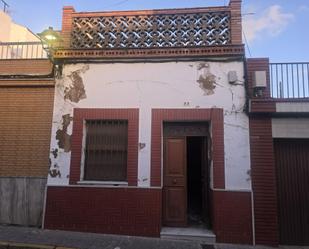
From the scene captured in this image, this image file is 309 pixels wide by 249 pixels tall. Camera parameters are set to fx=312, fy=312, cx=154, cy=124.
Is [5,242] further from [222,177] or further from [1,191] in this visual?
[222,177]

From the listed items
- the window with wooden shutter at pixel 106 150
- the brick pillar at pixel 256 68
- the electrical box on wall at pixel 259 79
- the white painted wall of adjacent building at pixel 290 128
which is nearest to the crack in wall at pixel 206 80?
the brick pillar at pixel 256 68

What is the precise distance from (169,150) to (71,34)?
4.26 meters

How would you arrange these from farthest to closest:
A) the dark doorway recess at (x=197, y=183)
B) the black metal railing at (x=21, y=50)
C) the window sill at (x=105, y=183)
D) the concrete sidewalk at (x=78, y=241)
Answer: the black metal railing at (x=21, y=50) < the dark doorway recess at (x=197, y=183) < the window sill at (x=105, y=183) < the concrete sidewalk at (x=78, y=241)

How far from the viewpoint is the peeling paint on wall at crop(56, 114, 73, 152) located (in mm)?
8219

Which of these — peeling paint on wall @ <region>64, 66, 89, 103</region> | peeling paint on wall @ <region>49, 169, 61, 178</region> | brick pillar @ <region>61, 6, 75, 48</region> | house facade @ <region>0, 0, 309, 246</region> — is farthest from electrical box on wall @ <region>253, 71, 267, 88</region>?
peeling paint on wall @ <region>49, 169, 61, 178</region>

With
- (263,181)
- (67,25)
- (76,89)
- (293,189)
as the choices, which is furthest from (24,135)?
(293,189)

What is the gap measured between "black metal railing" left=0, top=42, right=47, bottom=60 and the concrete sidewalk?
508 cm

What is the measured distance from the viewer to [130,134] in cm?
803

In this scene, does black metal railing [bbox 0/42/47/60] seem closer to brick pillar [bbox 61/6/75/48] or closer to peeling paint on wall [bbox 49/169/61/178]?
brick pillar [bbox 61/6/75/48]

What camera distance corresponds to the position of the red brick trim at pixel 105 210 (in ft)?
25.3

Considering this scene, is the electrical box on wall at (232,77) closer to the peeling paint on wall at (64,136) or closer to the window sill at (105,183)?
the window sill at (105,183)

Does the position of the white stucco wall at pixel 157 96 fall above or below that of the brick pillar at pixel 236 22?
below

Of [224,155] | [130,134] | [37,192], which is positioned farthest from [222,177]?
[37,192]

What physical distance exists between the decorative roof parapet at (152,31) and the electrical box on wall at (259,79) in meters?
0.72
